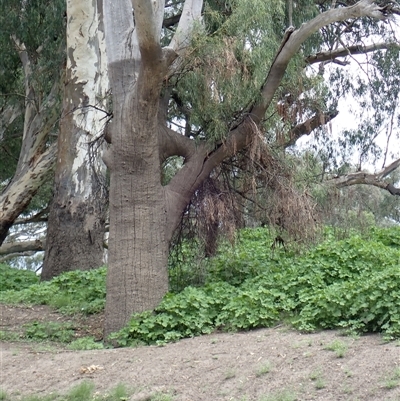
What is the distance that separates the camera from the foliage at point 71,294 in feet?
36.3

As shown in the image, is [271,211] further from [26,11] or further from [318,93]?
[26,11]

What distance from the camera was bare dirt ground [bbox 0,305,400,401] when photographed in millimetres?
6103

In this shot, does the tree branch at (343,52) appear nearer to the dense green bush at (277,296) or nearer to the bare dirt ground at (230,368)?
the dense green bush at (277,296)

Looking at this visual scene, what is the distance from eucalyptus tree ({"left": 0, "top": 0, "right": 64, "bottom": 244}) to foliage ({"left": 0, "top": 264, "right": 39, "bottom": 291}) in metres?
1.91

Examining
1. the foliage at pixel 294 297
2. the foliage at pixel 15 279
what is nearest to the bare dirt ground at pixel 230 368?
the foliage at pixel 294 297

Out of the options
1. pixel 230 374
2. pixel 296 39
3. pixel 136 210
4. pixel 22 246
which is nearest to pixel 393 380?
pixel 230 374

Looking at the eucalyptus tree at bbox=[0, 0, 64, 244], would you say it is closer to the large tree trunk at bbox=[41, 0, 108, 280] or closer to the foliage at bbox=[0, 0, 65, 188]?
the foliage at bbox=[0, 0, 65, 188]

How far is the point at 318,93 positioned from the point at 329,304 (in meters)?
4.08

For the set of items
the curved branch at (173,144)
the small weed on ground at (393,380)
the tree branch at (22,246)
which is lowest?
the small weed on ground at (393,380)

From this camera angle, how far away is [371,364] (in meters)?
6.30

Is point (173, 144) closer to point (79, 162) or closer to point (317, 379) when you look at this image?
point (317, 379)

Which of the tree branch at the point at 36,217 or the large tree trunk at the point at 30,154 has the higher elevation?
the large tree trunk at the point at 30,154

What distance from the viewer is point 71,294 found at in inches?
464

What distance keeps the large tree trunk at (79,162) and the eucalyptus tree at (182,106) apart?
14.4ft
